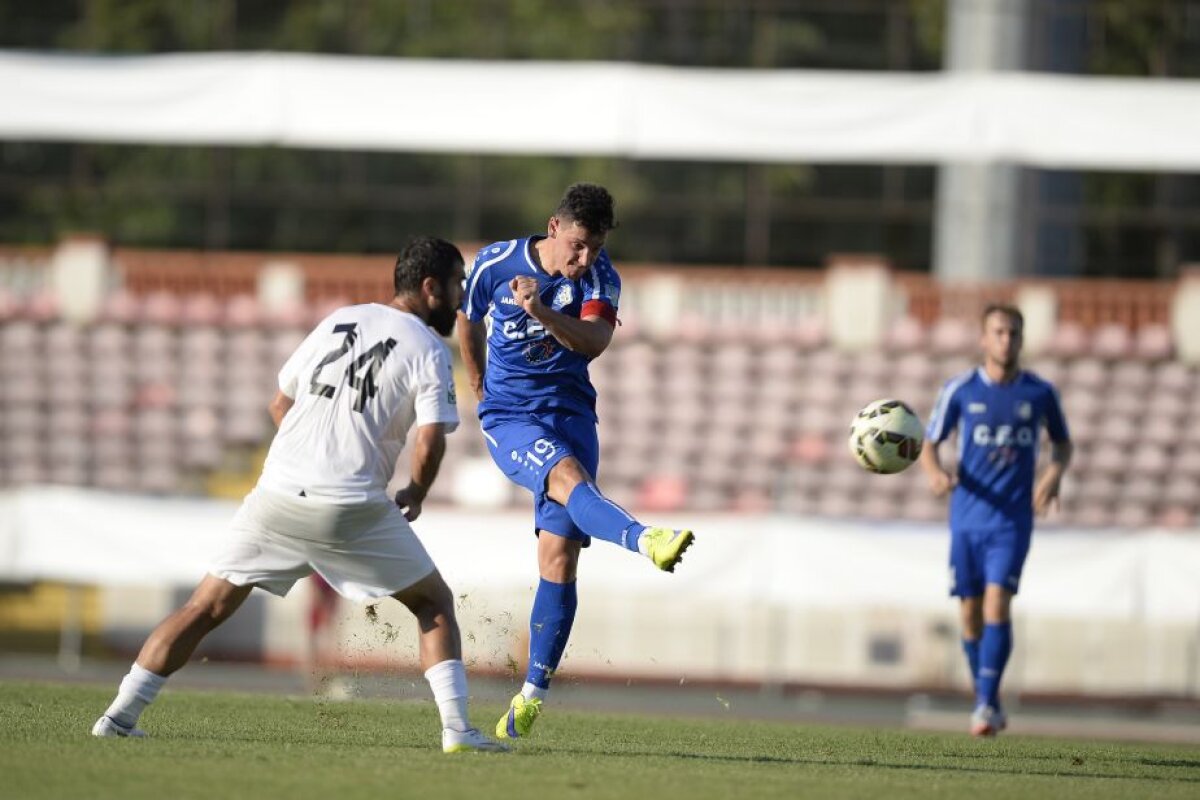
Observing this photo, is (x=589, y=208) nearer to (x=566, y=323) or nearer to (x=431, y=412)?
(x=566, y=323)

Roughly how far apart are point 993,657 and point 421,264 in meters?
5.16

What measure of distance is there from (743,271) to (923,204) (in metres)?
5.88

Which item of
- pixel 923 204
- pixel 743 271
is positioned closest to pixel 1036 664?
pixel 743 271

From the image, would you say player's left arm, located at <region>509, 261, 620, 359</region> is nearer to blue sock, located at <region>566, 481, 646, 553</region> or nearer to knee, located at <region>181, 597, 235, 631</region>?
blue sock, located at <region>566, 481, 646, 553</region>

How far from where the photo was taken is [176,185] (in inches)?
1287

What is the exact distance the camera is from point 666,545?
7895mm

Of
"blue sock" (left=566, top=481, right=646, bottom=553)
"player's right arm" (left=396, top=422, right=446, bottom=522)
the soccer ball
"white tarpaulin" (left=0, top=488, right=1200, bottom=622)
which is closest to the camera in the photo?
"player's right arm" (left=396, top=422, right=446, bottom=522)


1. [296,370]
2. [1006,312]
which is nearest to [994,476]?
[1006,312]

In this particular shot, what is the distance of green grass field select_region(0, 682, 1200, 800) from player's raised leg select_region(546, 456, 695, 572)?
865 millimetres

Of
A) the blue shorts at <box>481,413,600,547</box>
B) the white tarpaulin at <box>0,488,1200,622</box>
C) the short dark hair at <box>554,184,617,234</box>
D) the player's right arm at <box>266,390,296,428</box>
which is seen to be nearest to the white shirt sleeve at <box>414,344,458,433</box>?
the player's right arm at <box>266,390,296,428</box>

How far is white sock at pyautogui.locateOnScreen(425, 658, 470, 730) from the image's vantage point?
7.83m

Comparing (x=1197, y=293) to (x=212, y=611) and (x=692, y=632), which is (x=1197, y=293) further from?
(x=212, y=611)

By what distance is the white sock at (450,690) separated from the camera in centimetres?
783

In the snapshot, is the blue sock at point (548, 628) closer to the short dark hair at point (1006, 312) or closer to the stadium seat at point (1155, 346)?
the short dark hair at point (1006, 312)
